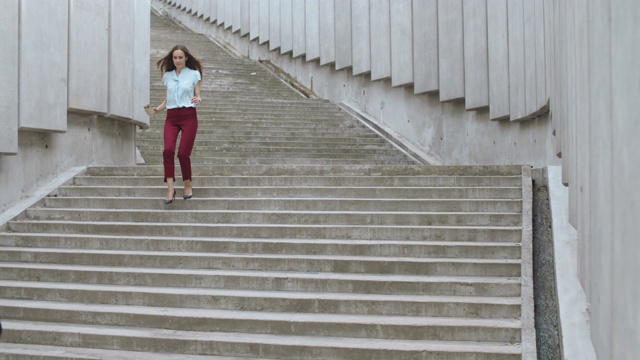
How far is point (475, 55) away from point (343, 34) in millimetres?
4829

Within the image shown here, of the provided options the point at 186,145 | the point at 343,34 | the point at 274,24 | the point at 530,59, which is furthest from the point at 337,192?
the point at 274,24

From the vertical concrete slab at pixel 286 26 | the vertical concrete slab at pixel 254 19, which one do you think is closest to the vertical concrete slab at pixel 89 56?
the vertical concrete slab at pixel 286 26

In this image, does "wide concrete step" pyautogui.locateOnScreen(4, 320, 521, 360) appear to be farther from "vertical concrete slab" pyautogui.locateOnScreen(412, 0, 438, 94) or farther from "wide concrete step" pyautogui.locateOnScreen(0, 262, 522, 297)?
"vertical concrete slab" pyautogui.locateOnScreen(412, 0, 438, 94)

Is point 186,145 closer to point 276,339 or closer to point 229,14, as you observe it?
point 276,339

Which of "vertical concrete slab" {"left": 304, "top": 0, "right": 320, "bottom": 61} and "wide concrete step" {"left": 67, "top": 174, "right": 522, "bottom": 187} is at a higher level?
"vertical concrete slab" {"left": 304, "top": 0, "right": 320, "bottom": 61}

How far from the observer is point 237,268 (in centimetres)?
616

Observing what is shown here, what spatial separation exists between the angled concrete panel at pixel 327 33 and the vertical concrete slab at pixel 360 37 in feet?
3.60

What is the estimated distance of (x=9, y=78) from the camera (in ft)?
24.2

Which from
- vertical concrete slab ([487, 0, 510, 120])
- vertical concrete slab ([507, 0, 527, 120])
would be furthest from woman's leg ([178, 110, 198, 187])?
vertical concrete slab ([487, 0, 510, 120])

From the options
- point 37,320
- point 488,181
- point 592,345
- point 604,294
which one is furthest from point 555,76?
point 37,320

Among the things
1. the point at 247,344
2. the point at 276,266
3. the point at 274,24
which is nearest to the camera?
the point at 247,344

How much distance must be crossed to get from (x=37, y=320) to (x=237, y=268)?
1.69 metres

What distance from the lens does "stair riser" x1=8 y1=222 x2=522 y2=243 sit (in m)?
6.19

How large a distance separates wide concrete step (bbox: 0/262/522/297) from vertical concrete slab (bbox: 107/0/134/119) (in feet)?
11.7
